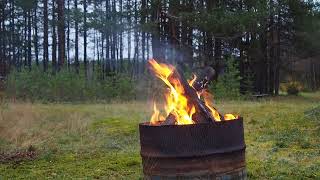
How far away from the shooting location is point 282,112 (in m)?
14.0

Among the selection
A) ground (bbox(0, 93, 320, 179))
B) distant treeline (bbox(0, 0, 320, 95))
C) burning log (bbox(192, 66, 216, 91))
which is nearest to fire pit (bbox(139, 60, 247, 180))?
burning log (bbox(192, 66, 216, 91))

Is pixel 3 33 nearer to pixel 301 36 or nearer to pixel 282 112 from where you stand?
pixel 301 36

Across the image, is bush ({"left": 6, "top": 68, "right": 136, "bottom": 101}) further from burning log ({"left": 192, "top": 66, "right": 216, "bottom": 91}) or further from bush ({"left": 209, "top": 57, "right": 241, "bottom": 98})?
burning log ({"left": 192, "top": 66, "right": 216, "bottom": 91})

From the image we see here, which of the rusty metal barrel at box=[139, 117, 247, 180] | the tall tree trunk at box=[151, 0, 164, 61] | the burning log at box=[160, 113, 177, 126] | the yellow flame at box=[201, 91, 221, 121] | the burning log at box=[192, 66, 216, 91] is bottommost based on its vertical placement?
the rusty metal barrel at box=[139, 117, 247, 180]

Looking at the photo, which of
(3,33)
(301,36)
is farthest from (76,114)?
(3,33)

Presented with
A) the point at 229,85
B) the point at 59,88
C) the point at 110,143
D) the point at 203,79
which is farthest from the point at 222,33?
the point at 203,79

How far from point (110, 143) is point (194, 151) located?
539cm

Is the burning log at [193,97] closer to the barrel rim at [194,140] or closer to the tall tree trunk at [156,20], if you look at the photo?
the barrel rim at [194,140]

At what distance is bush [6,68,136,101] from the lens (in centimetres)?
2248

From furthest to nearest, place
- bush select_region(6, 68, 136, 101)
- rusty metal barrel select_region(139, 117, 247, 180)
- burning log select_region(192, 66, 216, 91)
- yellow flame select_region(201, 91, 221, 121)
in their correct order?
1. bush select_region(6, 68, 136, 101)
2. burning log select_region(192, 66, 216, 91)
3. yellow flame select_region(201, 91, 221, 121)
4. rusty metal barrel select_region(139, 117, 247, 180)

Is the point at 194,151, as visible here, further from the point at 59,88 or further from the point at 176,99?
the point at 59,88

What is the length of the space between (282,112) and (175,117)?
926 centimetres

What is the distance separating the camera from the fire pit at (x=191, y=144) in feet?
16.0

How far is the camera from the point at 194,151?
4.88 meters
